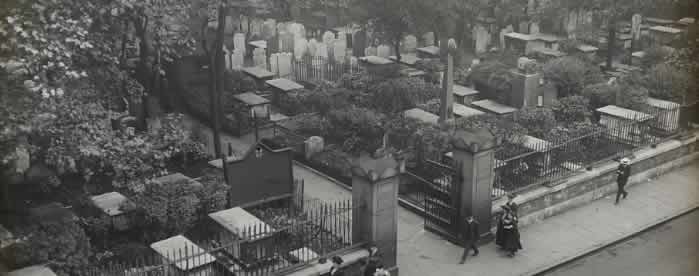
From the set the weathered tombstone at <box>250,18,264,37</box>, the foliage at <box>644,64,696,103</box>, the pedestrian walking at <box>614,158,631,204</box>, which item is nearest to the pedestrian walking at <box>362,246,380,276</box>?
the pedestrian walking at <box>614,158,631,204</box>

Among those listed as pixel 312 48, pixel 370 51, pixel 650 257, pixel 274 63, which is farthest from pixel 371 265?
pixel 370 51

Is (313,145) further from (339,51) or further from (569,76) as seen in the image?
(339,51)

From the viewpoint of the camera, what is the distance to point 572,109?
2484 centimetres

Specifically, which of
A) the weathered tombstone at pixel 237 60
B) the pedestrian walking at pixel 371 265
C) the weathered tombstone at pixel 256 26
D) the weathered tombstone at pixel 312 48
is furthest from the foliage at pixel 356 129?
the weathered tombstone at pixel 256 26

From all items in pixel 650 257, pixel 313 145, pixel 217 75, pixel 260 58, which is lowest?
pixel 650 257

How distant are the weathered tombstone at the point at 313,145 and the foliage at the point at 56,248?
26.2 feet

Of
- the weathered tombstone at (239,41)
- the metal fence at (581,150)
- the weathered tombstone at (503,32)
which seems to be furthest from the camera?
the weathered tombstone at (503,32)

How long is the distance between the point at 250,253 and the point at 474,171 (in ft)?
16.1

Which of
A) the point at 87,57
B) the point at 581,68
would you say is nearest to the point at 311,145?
the point at 87,57

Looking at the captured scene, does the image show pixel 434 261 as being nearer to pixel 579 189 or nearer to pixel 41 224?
pixel 579 189

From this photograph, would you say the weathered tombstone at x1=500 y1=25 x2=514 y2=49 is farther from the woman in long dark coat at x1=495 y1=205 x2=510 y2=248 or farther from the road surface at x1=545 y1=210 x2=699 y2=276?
the woman in long dark coat at x1=495 y1=205 x2=510 y2=248

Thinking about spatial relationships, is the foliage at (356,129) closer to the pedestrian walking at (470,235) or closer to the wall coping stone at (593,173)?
the wall coping stone at (593,173)

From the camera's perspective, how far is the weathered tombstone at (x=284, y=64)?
2911cm

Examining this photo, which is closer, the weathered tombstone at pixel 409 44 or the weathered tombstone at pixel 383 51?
the weathered tombstone at pixel 383 51
